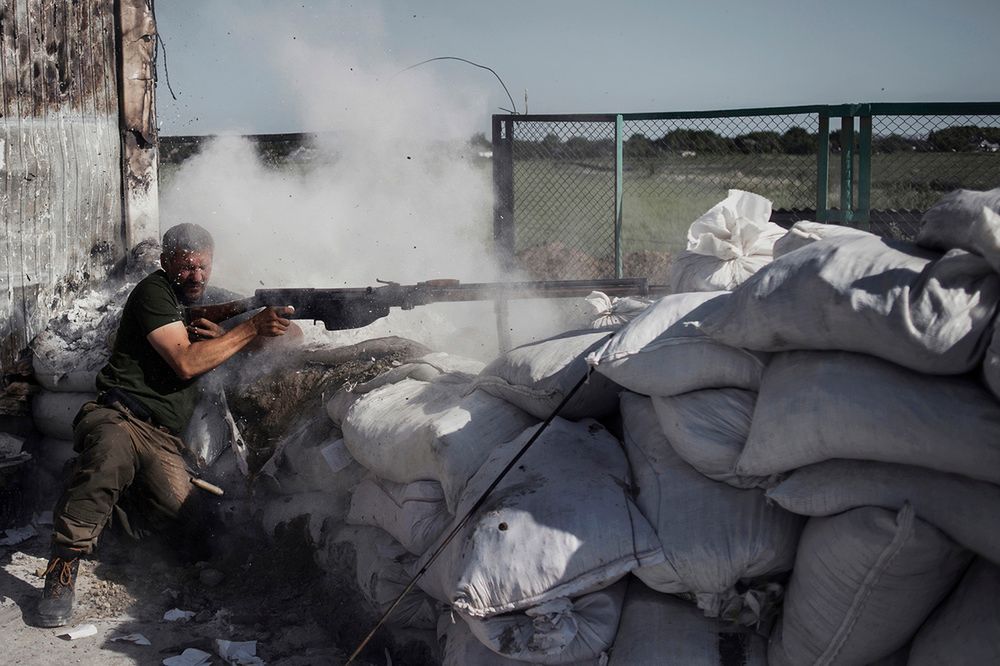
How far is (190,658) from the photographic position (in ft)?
11.2

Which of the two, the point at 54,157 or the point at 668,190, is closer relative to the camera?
the point at 54,157

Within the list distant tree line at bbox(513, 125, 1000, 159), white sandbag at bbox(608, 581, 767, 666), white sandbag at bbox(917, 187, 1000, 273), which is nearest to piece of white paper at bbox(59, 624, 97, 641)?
white sandbag at bbox(608, 581, 767, 666)

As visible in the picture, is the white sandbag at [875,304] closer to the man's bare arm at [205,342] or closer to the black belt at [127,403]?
the man's bare arm at [205,342]

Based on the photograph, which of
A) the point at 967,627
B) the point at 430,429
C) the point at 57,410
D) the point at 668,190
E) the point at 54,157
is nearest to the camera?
the point at 967,627

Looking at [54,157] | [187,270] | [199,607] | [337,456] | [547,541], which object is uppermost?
[54,157]

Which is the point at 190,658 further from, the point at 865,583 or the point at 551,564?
the point at 865,583

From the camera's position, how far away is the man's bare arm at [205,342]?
3.99 meters

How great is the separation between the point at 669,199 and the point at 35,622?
15.2 feet

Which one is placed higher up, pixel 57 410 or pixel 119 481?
pixel 57 410

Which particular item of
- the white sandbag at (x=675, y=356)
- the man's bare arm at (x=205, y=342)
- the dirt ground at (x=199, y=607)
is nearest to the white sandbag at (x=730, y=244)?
the white sandbag at (x=675, y=356)

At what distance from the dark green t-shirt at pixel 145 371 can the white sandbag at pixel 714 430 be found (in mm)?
2400

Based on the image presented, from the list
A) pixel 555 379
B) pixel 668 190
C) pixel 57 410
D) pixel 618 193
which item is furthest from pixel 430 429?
pixel 668 190

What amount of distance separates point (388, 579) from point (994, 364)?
7.15 ft

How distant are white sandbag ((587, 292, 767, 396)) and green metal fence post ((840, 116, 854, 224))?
282cm
